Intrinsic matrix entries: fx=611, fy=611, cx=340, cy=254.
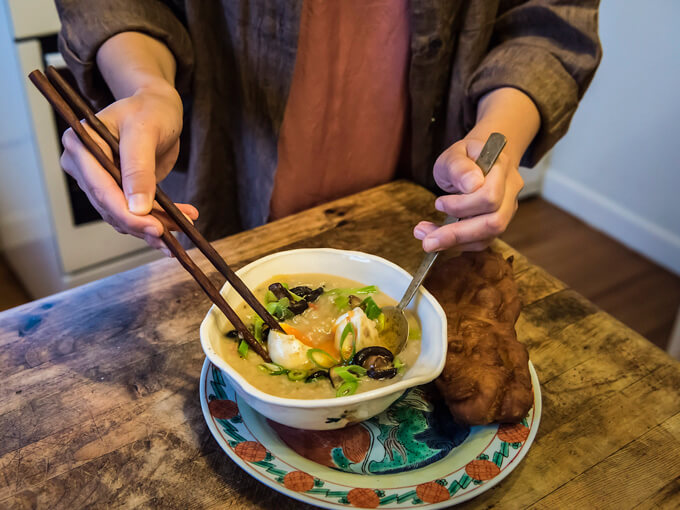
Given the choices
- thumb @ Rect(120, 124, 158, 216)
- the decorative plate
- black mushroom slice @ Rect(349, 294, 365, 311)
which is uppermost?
thumb @ Rect(120, 124, 158, 216)

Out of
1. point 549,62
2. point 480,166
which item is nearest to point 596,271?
point 549,62

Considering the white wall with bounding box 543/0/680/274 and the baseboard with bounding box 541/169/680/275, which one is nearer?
the white wall with bounding box 543/0/680/274

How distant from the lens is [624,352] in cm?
111

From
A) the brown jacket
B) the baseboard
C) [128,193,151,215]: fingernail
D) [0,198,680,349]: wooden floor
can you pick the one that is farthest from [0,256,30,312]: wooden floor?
the baseboard

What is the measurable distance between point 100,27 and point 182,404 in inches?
30.2

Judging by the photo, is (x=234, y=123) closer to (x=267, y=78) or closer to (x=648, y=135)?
(x=267, y=78)

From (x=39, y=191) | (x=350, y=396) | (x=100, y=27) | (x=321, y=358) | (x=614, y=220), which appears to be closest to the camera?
(x=350, y=396)

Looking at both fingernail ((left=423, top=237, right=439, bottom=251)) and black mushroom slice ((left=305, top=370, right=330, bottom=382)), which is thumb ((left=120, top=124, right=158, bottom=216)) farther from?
fingernail ((left=423, top=237, right=439, bottom=251))

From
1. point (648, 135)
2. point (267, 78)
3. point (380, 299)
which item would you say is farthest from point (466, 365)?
point (648, 135)

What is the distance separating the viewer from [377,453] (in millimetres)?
901

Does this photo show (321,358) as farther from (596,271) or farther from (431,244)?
(596,271)

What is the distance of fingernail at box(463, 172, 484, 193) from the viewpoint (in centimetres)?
98

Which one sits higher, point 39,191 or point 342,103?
point 342,103

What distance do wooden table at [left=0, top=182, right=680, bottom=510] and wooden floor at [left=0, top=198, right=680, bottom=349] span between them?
65.4 inches
